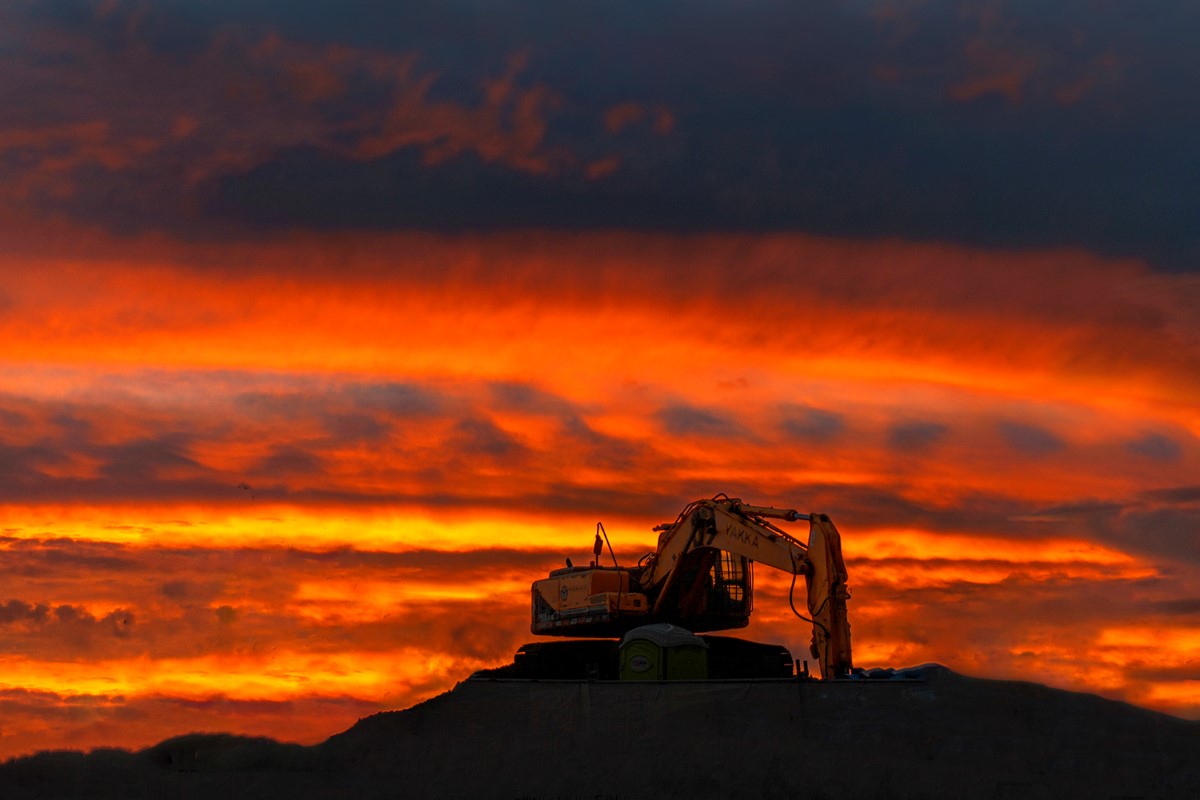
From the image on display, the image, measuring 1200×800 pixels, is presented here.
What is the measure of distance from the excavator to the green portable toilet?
1.82 m

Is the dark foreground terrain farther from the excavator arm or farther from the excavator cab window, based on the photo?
the excavator cab window

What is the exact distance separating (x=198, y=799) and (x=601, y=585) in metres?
14.2

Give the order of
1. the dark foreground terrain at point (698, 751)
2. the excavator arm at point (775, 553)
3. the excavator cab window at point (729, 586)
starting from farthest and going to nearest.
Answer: the excavator cab window at point (729, 586) → the excavator arm at point (775, 553) → the dark foreground terrain at point (698, 751)

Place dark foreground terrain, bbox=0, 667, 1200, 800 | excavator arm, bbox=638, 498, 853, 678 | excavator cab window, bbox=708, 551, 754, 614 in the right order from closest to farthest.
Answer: dark foreground terrain, bbox=0, 667, 1200, 800 < excavator arm, bbox=638, 498, 853, 678 < excavator cab window, bbox=708, 551, 754, 614

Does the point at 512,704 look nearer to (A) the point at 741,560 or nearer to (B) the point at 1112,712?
(A) the point at 741,560

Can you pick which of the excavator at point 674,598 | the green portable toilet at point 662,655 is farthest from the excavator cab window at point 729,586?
the green portable toilet at point 662,655

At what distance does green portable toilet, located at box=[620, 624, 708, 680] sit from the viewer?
41.7 meters

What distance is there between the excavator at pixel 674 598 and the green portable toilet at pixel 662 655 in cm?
182

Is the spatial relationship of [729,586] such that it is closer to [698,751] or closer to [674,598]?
[674,598]

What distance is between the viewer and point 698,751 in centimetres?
3753

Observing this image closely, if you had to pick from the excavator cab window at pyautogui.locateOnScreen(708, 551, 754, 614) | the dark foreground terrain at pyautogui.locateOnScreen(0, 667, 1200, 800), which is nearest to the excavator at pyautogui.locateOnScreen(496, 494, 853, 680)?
the excavator cab window at pyautogui.locateOnScreen(708, 551, 754, 614)

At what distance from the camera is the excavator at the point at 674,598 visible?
45.1m

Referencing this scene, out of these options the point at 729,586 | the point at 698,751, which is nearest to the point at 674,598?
the point at 729,586

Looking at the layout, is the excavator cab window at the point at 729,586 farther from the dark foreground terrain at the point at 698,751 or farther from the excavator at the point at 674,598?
the dark foreground terrain at the point at 698,751
